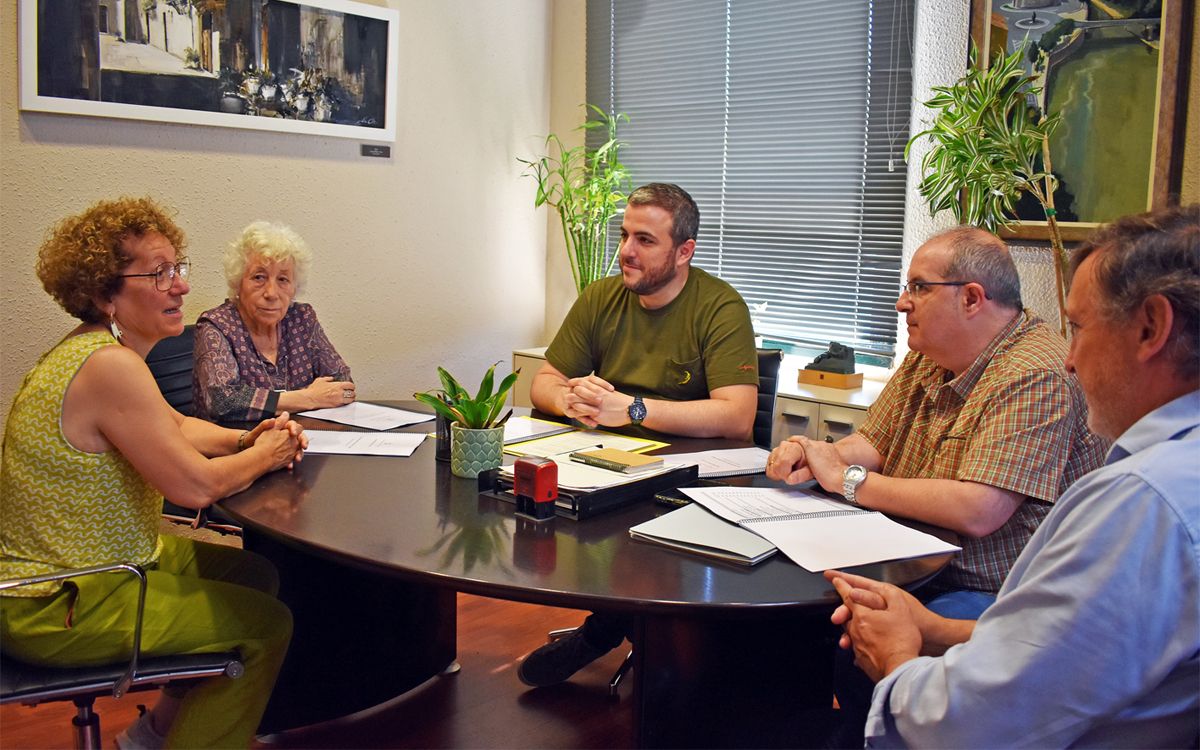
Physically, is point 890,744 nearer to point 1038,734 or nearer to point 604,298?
point 1038,734

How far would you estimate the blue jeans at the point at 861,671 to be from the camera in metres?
1.84

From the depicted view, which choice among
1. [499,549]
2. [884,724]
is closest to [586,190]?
[499,549]

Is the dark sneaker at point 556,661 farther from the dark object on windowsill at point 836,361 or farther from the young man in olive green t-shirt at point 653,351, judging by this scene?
the dark object on windowsill at point 836,361

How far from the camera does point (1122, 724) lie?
43.0 inches

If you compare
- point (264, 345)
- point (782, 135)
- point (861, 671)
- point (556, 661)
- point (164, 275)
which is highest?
point (782, 135)

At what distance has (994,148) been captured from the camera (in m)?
3.16

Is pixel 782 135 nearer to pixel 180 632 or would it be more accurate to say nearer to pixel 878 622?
pixel 878 622

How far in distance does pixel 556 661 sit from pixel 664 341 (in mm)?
966

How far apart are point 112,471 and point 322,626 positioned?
77 cm

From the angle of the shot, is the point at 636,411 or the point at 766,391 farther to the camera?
the point at 766,391

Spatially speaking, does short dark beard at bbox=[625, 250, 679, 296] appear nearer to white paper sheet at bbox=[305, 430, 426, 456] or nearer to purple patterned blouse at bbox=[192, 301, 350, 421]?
white paper sheet at bbox=[305, 430, 426, 456]

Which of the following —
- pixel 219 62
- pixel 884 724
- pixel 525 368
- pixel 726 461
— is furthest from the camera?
pixel 525 368

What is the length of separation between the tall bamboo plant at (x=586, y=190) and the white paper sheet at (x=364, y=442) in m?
2.16

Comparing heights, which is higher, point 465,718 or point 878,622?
point 878,622
